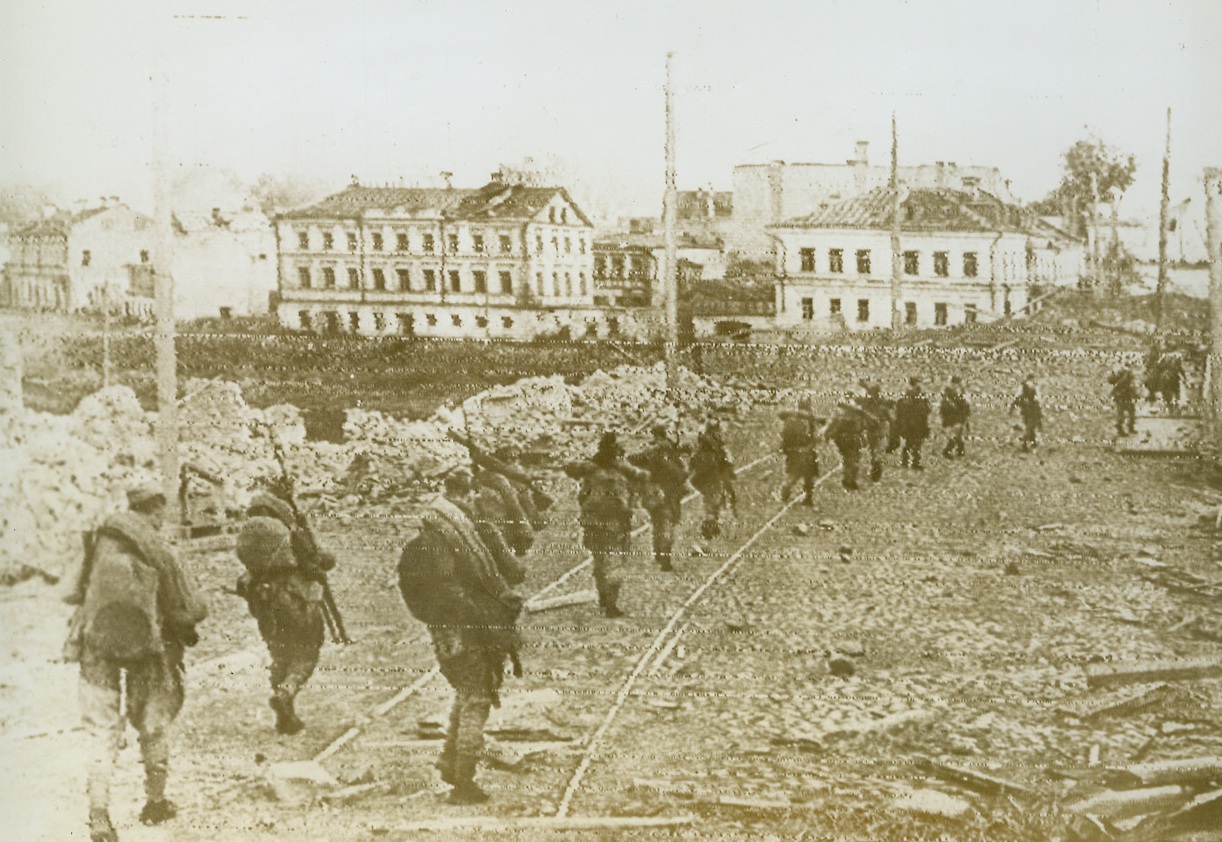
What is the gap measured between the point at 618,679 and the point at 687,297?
128 cm

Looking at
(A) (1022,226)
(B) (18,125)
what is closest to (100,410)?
(B) (18,125)

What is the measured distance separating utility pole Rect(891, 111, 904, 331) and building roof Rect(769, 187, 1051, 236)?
0.05 ft

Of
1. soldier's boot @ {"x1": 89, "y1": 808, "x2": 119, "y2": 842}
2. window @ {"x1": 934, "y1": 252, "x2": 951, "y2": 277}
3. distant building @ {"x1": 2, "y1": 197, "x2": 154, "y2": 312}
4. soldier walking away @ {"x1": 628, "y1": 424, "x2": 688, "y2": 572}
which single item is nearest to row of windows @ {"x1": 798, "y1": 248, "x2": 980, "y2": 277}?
window @ {"x1": 934, "y1": 252, "x2": 951, "y2": 277}

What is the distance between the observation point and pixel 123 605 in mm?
3951

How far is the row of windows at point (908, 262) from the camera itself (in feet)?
12.5

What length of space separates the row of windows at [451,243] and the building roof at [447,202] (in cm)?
7

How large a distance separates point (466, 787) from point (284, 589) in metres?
0.91

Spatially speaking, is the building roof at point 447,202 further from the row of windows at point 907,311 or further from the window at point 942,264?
the window at point 942,264

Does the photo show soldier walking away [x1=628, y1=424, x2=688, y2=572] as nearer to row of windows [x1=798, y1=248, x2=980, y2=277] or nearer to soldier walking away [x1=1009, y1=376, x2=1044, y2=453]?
row of windows [x1=798, y1=248, x2=980, y2=277]

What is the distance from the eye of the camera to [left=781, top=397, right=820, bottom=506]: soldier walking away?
3863 mm

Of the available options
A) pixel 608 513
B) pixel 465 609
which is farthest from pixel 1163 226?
pixel 465 609

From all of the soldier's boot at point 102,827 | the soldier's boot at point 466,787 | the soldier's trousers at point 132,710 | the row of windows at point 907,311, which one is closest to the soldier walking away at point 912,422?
the row of windows at point 907,311

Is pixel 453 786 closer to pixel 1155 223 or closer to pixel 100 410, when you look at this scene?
pixel 100 410

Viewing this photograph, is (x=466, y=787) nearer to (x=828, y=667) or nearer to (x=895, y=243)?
(x=828, y=667)
